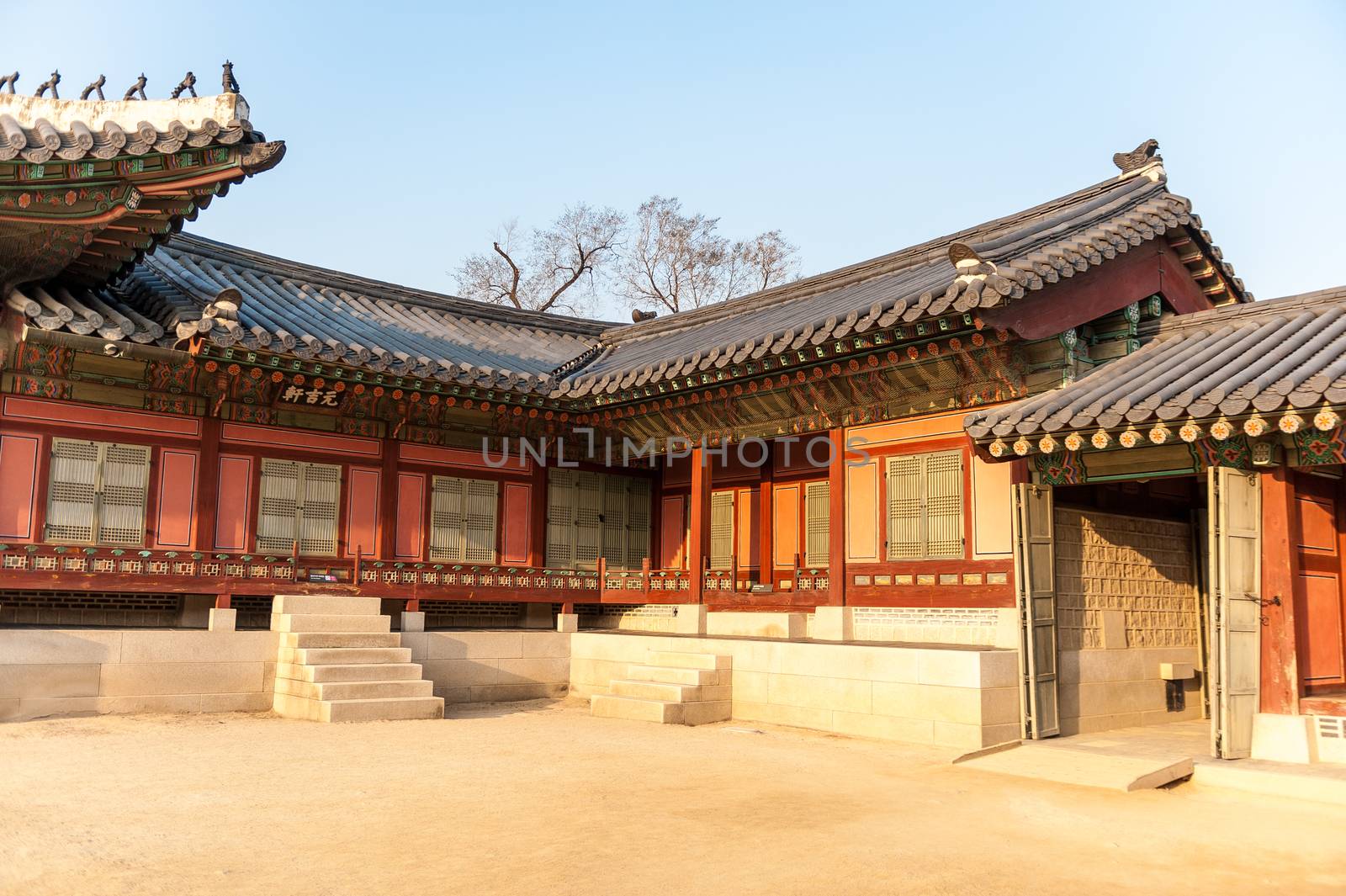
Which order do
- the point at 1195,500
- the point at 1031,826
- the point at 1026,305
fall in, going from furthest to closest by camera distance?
1. the point at 1195,500
2. the point at 1026,305
3. the point at 1031,826

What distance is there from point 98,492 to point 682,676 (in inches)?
268

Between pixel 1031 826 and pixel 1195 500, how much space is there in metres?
7.23

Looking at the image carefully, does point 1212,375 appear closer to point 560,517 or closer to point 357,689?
point 357,689

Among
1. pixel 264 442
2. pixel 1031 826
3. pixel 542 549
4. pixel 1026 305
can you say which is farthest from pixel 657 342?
pixel 1031 826

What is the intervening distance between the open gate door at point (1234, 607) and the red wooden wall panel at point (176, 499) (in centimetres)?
1064

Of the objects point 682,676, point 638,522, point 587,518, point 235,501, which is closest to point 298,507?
point 235,501

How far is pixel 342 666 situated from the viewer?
11.4 m

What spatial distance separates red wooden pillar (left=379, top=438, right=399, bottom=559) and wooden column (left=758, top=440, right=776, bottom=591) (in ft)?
16.1

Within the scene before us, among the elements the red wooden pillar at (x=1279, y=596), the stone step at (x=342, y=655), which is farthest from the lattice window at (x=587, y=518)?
the red wooden pillar at (x=1279, y=596)

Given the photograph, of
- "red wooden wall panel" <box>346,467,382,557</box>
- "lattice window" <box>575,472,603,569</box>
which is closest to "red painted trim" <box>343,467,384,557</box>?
"red wooden wall panel" <box>346,467,382,557</box>

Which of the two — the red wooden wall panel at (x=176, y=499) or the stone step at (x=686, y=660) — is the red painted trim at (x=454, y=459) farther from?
the stone step at (x=686, y=660)

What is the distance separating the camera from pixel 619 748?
30.6 feet

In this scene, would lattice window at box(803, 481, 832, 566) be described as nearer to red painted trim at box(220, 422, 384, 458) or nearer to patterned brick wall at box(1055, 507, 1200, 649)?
patterned brick wall at box(1055, 507, 1200, 649)

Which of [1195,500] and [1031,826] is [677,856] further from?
[1195,500]
